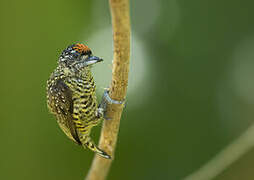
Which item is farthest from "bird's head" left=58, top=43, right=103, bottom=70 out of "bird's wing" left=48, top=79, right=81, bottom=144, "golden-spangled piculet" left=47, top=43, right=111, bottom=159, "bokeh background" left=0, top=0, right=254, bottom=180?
"bokeh background" left=0, top=0, right=254, bottom=180

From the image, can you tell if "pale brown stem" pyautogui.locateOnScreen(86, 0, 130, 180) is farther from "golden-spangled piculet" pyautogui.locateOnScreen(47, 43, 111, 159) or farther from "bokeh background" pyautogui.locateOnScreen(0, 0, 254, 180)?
"bokeh background" pyautogui.locateOnScreen(0, 0, 254, 180)

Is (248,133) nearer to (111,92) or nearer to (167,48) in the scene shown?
(111,92)

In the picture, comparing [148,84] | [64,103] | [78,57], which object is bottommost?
[148,84]

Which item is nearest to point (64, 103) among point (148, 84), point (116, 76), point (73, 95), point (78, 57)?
point (73, 95)

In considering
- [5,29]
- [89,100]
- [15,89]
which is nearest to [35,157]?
[15,89]

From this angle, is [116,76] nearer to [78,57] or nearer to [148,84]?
[78,57]
